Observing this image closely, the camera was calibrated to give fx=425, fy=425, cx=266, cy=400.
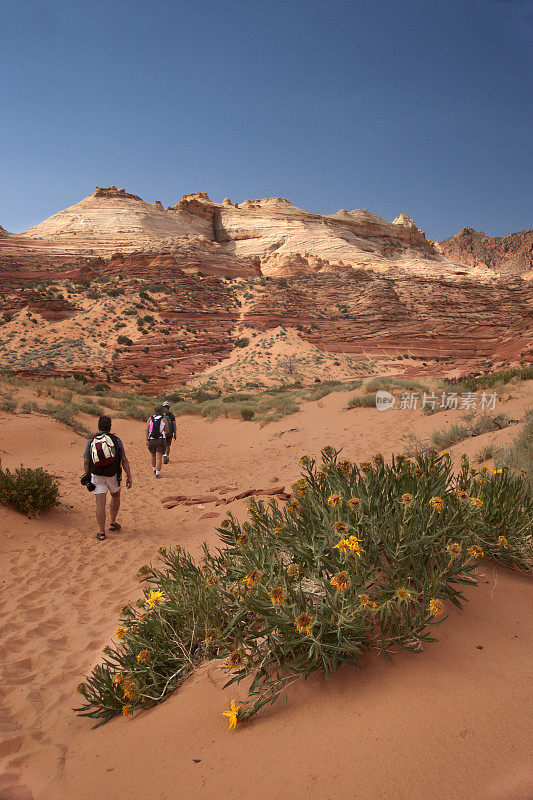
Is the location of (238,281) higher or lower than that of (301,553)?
higher

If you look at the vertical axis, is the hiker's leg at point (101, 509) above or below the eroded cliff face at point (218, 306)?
below

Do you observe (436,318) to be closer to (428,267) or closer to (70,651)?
(428,267)

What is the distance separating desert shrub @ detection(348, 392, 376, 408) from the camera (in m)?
14.3

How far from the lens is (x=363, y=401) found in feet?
47.3

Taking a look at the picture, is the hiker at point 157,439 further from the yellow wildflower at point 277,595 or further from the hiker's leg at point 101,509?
the yellow wildflower at point 277,595

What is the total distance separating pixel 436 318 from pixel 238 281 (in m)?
23.6

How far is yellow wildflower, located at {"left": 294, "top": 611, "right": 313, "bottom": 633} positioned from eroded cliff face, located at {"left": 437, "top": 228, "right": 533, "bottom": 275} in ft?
481

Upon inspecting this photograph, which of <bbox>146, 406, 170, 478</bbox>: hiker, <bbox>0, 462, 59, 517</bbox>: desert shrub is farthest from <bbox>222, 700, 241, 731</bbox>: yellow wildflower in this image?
<bbox>146, 406, 170, 478</bbox>: hiker

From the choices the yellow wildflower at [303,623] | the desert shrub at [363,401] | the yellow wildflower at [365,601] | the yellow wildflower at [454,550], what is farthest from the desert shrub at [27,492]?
the desert shrub at [363,401]

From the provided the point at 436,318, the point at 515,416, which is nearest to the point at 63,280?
the point at 436,318

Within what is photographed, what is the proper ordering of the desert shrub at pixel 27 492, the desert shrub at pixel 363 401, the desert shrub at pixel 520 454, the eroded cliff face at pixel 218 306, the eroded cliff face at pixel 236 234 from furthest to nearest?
the eroded cliff face at pixel 236 234, the eroded cliff face at pixel 218 306, the desert shrub at pixel 363 401, the desert shrub at pixel 27 492, the desert shrub at pixel 520 454

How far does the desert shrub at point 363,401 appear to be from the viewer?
14253 millimetres

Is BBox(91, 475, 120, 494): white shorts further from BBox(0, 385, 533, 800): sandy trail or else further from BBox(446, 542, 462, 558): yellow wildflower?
BBox(446, 542, 462, 558): yellow wildflower

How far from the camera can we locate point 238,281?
52812 mm
